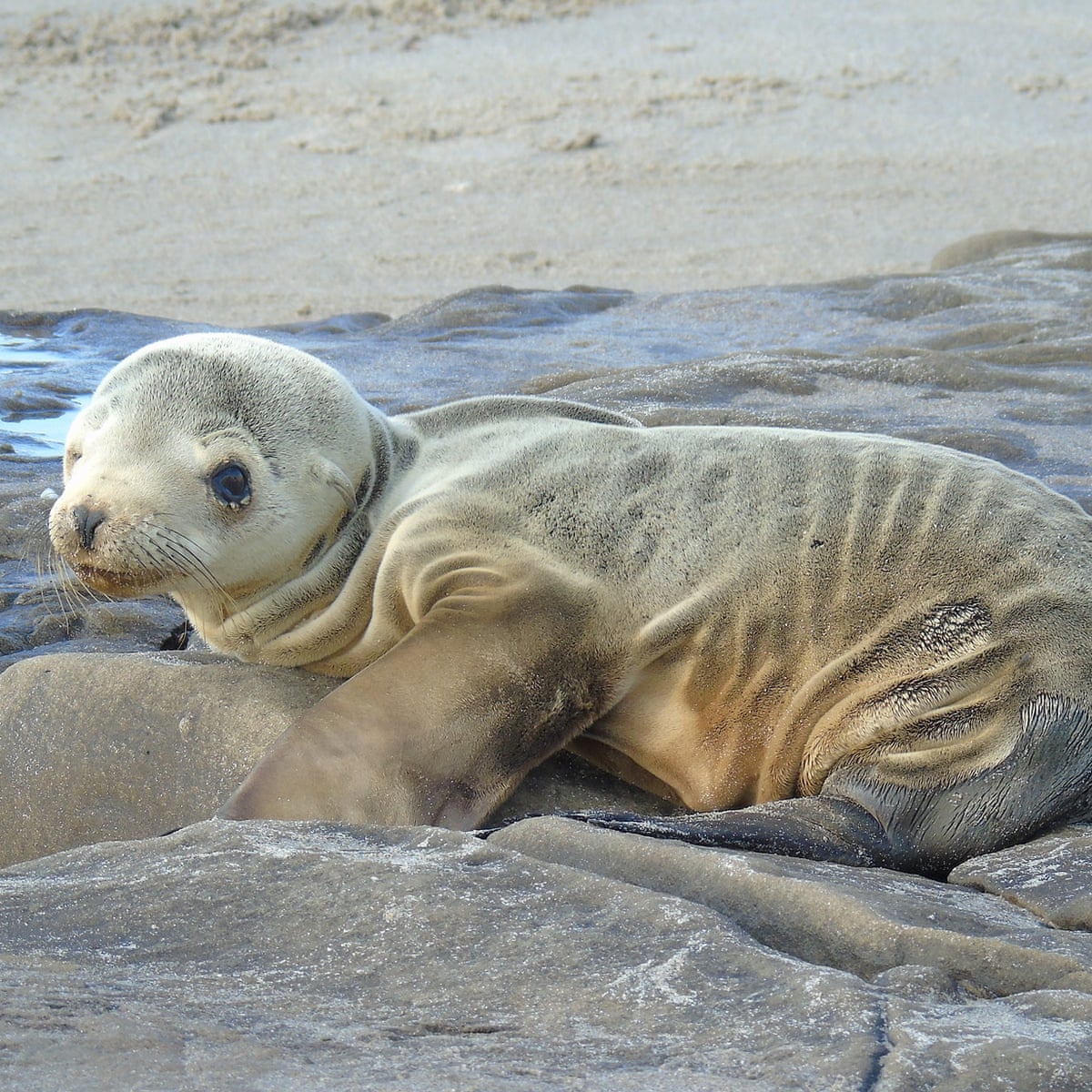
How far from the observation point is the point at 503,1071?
162cm

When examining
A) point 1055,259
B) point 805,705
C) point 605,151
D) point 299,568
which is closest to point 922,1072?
point 805,705

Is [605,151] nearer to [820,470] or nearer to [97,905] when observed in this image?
[820,470]

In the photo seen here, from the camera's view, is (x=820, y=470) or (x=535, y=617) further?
(x=820, y=470)

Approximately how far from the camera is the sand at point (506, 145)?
11141mm

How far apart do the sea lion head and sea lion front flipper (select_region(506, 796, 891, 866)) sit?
101 cm

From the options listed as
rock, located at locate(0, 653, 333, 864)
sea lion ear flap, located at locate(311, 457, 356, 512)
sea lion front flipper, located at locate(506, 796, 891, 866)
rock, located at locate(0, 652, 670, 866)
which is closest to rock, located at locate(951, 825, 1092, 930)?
sea lion front flipper, located at locate(506, 796, 891, 866)

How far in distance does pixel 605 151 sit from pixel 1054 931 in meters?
11.8

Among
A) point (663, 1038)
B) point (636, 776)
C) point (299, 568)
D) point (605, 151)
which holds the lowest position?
point (605, 151)

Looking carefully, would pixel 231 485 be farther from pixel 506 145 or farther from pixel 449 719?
pixel 506 145

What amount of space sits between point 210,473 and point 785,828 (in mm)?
1342

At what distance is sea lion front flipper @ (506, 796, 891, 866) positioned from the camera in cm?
259

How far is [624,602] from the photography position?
319 cm

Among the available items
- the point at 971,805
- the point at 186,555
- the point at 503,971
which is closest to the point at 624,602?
the point at 971,805

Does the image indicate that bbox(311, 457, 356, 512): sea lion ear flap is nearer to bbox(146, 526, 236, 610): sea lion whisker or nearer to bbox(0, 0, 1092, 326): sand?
bbox(146, 526, 236, 610): sea lion whisker
